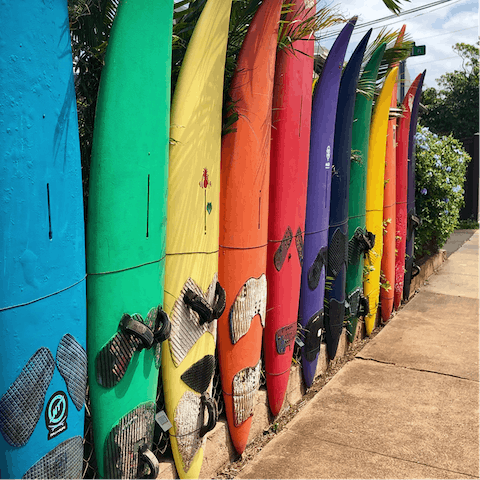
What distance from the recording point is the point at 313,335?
3.33m

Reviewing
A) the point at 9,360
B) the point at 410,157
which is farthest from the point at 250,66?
the point at 410,157

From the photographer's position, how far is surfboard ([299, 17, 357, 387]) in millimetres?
3180

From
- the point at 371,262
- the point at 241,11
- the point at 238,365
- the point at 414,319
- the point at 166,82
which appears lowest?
the point at 414,319

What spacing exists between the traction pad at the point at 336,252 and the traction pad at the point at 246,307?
1.04 m

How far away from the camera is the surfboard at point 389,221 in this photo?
15.4 feet

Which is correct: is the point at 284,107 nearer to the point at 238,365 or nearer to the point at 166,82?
the point at 166,82

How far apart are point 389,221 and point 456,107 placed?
15873 millimetres

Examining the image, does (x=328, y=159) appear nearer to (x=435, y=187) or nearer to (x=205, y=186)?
(x=205, y=186)

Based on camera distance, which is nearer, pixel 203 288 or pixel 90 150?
pixel 90 150

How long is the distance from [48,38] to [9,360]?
94 cm

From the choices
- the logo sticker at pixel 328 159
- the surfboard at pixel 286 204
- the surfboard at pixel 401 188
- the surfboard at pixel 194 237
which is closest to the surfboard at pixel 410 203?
the surfboard at pixel 401 188

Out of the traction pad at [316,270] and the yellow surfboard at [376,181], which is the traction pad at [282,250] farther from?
the yellow surfboard at [376,181]

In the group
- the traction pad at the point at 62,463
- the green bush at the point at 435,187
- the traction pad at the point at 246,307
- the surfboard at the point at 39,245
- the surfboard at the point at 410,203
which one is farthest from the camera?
the green bush at the point at 435,187

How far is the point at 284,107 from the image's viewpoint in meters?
2.77
